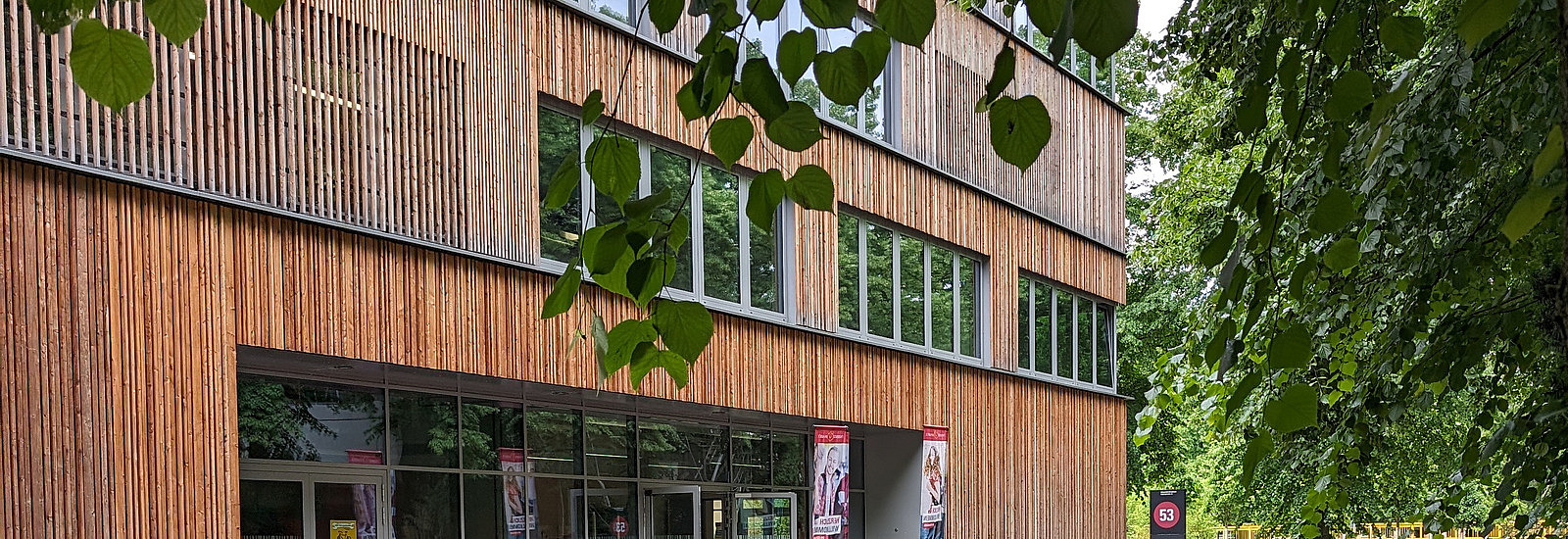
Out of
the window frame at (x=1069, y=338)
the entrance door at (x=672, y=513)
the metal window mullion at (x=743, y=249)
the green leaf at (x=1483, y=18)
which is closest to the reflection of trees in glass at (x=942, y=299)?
the window frame at (x=1069, y=338)

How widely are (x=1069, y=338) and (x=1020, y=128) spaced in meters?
21.8

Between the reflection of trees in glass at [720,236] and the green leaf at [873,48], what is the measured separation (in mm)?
13223

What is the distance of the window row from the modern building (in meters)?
0.03

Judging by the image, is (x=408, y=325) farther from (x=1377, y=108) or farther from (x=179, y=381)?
(x=1377, y=108)

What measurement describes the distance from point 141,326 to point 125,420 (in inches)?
22.3

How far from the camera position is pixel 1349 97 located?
184 cm

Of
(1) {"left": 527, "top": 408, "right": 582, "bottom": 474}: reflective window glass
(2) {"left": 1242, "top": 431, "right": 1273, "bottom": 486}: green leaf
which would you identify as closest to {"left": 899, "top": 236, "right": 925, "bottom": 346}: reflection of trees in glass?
(1) {"left": 527, "top": 408, "right": 582, "bottom": 474}: reflective window glass

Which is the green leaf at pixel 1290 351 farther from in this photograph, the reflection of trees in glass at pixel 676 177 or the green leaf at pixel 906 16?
the reflection of trees in glass at pixel 676 177

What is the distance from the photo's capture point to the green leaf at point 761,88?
70.5 inches

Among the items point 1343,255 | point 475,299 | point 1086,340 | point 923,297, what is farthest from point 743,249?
point 1343,255

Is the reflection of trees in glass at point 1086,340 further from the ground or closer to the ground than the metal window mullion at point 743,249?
closer to the ground

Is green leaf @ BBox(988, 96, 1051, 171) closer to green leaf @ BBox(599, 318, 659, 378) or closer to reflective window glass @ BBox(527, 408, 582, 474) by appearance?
green leaf @ BBox(599, 318, 659, 378)

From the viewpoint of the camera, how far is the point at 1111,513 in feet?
78.2

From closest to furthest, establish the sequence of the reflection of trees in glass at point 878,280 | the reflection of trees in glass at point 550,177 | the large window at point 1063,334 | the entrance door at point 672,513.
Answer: the reflection of trees in glass at point 550,177, the entrance door at point 672,513, the reflection of trees in glass at point 878,280, the large window at point 1063,334
